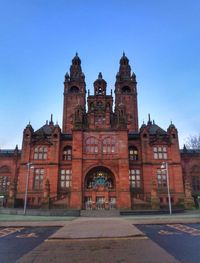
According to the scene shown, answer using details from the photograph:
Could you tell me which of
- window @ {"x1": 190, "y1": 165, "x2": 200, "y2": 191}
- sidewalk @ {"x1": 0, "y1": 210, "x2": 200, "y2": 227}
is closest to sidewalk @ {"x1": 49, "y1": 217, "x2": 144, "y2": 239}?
sidewalk @ {"x1": 0, "y1": 210, "x2": 200, "y2": 227}

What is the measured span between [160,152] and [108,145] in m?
10.9

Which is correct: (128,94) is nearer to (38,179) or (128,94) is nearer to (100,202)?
(100,202)

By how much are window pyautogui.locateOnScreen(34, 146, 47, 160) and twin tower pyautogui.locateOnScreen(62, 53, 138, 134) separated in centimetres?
715

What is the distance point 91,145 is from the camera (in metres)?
42.5

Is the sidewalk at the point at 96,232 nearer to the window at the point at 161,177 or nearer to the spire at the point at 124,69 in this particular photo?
the window at the point at 161,177

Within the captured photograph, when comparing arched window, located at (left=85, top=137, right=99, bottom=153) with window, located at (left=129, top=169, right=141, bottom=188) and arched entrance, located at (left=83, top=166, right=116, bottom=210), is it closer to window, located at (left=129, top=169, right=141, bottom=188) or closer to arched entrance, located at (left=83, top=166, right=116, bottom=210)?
arched entrance, located at (left=83, top=166, right=116, bottom=210)

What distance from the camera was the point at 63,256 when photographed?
23.2 feet

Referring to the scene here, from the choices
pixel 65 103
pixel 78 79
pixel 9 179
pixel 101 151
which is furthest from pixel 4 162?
pixel 78 79

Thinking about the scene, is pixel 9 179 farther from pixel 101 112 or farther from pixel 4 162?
pixel 101 112

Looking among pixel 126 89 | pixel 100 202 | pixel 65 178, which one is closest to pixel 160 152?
pixel 100 202

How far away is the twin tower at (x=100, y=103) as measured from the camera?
44.2 meters

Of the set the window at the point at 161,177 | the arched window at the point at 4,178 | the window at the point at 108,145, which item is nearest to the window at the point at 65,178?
the window at the point at 108,145

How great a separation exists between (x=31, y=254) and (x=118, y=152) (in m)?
34.8

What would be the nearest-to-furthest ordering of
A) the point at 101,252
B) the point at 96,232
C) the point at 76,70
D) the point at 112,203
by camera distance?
the point at 101,252 → the point at 96,232 → the point at 112,203 → the point at 76,70
